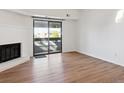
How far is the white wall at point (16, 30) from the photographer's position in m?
4.48

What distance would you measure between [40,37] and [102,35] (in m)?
3.02

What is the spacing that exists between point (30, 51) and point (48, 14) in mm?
1948

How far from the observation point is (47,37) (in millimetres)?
6938

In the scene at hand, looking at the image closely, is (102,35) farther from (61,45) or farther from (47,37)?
(47,37)

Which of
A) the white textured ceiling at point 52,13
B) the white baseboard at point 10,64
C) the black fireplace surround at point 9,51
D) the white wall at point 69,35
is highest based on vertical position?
the white textured ceiling at point 52,13

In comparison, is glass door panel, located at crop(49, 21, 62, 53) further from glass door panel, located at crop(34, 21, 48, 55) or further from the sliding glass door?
glass door panel, located at crop(34, 21, 48, 55)

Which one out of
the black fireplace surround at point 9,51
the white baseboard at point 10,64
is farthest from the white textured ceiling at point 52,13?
the white baseboard at point 10,64

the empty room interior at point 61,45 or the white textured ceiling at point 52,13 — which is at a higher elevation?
the white textured ceiling at point 52,13

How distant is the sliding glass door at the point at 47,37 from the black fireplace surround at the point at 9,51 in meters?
1.34

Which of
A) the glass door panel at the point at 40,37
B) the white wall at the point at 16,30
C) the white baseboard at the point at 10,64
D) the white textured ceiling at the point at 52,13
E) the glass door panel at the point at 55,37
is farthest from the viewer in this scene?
the glass door panel at the point at 55,37

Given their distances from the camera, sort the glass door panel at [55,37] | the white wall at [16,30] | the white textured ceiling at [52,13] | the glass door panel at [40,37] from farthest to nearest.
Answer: the glass door panel at [55,37] → the glass door panel at [40,37] → the white textured ceiling at [52,13] → the white wall at [16,30]

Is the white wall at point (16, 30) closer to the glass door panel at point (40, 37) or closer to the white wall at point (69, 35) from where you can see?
the glass door panel at point (40, 37)

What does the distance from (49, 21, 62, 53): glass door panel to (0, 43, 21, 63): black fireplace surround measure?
2111mm
